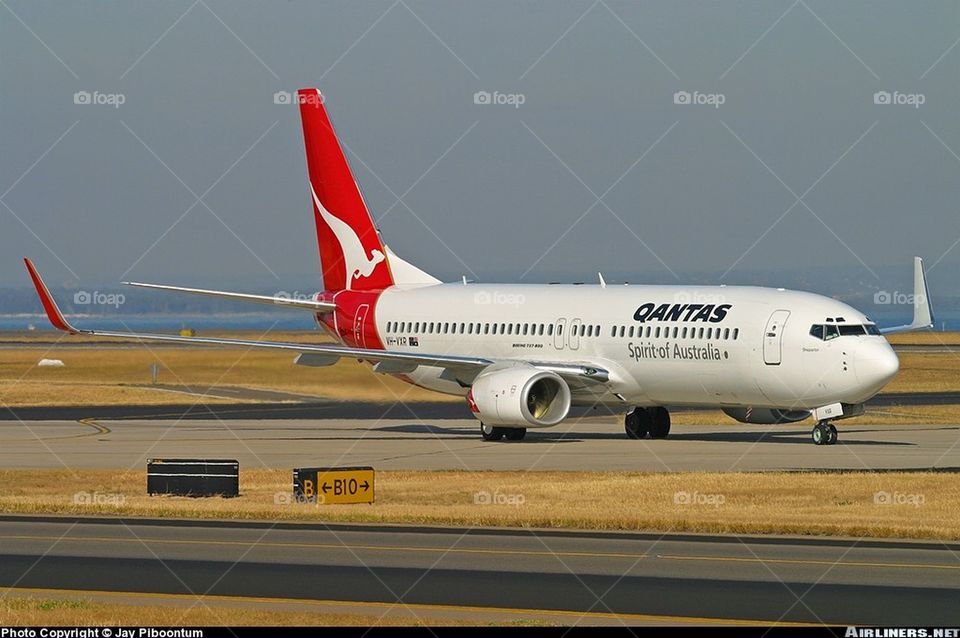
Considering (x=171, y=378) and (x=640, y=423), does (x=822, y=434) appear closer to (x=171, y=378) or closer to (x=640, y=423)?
(x=640, y=423)

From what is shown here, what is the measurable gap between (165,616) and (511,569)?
5.49m

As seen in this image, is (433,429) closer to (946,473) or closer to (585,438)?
(585,438)

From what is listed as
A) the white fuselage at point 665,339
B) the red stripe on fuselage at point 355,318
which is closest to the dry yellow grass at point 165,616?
the white fuselage at point 665,339

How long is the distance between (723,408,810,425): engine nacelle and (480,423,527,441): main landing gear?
586 cm

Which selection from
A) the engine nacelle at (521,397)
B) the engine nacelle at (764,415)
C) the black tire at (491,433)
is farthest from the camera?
the black tire at (491,433)

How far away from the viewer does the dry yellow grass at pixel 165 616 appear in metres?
17.1

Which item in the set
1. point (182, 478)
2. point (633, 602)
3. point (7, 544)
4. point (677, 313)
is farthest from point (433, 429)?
point (633, 602)

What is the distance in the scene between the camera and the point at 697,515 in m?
27.7

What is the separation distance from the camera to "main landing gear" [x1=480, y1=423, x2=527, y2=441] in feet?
155

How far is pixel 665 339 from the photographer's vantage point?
45219 millimetres

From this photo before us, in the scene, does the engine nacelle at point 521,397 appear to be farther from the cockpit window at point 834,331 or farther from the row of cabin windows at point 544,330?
the cockpit window at point 834,331

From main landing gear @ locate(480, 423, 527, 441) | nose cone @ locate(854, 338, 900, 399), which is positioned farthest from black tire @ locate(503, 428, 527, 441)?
nose cone @ locate(854, 338, 900, 399)

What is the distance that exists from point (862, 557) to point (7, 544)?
39.9 feet

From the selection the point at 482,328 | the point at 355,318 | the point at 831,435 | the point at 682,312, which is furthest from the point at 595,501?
the point at 355,318
